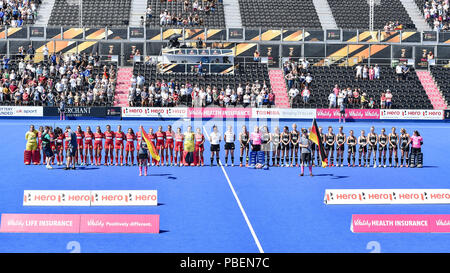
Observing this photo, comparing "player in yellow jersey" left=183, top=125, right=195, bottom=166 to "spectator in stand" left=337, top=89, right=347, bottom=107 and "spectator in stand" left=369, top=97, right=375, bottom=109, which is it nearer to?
"spectator in stand" left=337, top=89, right=347, bottom=107

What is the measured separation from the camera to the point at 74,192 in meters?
18.3

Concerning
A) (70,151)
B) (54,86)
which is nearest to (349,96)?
(54,86)

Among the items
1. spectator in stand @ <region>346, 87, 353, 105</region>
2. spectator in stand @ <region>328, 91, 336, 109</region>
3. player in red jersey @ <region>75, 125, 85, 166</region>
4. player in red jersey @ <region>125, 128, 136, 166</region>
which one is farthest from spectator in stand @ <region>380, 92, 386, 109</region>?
player in red jersey @ <region>75, 125, 85, 166</region>

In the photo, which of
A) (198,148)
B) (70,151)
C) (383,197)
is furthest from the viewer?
(198,148)

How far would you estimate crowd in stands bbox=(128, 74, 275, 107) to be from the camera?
155 feet

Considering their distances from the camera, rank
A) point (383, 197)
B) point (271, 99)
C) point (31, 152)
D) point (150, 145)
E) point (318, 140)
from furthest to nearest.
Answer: point (271, 99), point (31, 152), point (150, 145), point (318, 140), point (383, 197)

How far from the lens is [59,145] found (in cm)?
2586

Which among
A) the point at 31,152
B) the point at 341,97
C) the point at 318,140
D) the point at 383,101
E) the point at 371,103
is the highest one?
the point at 341,97

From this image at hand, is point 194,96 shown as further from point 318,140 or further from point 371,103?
point 318,140

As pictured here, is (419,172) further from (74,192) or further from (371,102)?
(371,102)

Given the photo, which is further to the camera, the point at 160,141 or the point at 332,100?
the point at 332,100

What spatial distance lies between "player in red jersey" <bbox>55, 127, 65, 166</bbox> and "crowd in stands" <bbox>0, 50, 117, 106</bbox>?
20.6 metres

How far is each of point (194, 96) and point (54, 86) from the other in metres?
10.8
